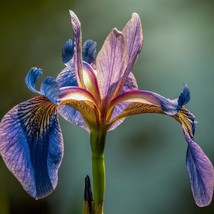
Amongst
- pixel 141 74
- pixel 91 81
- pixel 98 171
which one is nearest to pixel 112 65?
pixel 91 81

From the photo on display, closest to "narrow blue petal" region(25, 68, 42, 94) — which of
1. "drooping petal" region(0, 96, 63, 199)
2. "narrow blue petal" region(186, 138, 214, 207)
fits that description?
"drooping petal" region(0, 96, 63, 199)

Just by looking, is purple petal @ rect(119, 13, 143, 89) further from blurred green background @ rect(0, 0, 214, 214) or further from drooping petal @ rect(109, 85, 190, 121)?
blurred green background @ rect(0, 0, 214, 214)

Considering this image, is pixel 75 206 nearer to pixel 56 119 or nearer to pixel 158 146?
pixel 56 119

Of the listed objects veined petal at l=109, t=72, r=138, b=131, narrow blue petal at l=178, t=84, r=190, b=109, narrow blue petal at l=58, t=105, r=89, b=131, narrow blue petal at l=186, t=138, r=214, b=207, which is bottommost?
narrow blue petal at l=186, t=138, r=214, b=207

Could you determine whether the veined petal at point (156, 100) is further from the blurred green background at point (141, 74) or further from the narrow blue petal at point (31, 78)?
the blurred green background at point (141, 74)

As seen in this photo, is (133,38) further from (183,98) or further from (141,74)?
(141,74)

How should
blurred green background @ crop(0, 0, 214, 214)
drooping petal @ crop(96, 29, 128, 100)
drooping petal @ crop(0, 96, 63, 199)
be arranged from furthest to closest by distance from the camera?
blurred green background @ crop(0, 0, 214, 214)
drooping petal @ crop(96, 29, 128, 100)
drooping petal @ crop(0, 96, 63, 199)
